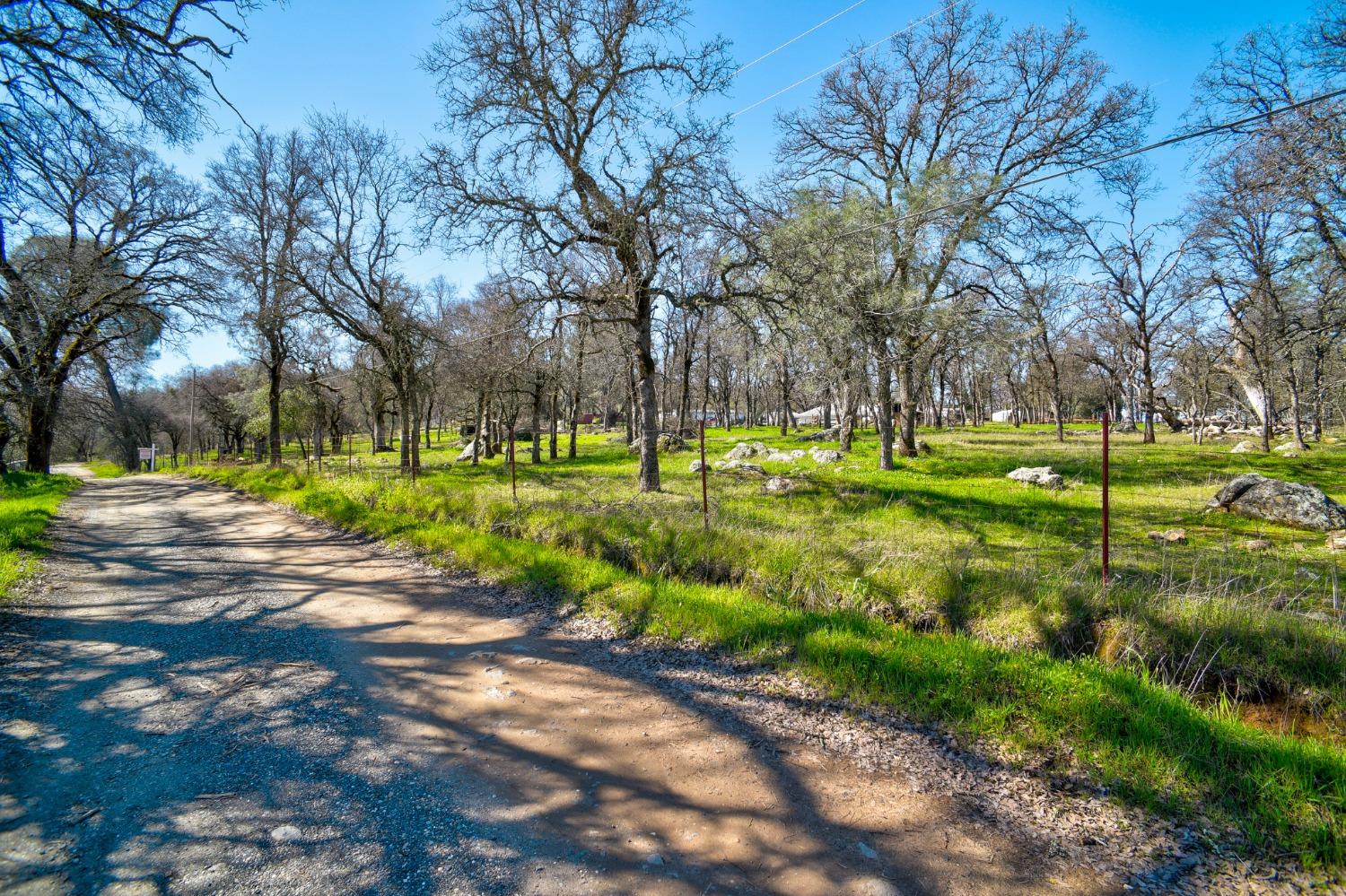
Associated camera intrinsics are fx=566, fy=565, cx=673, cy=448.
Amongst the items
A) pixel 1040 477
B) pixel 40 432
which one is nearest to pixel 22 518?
pixel 40 432

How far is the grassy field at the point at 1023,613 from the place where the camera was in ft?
10.3

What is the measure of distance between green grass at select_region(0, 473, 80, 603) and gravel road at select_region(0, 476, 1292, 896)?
260cm

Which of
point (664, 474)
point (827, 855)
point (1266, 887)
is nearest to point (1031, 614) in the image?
point (1266, 887)

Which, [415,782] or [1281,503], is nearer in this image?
[415,782]

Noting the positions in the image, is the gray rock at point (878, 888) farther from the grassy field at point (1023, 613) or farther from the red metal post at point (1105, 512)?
the red metal post at point (1105, 512)

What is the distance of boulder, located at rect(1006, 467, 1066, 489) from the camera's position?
1455 centimetres

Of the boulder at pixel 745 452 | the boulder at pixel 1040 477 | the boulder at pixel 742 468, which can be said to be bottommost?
the boulder at pixel 1040 477

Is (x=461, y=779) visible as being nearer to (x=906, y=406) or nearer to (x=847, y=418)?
(x=906, y=406)

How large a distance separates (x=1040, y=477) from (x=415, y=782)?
16.2 meters

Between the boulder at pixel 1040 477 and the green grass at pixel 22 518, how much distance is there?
62.0 ft

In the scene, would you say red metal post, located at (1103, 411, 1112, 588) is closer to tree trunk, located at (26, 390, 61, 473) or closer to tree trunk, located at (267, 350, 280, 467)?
tree trunk, located at (267, 350, 280, 467)

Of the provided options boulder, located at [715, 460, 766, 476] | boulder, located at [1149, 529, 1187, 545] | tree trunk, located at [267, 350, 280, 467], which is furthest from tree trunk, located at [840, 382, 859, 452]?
tree trunk, located at [267, 350, 280, 467]

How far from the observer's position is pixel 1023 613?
515 cm

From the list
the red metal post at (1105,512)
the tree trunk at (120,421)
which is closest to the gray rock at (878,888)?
the red metal post at (1105,512)
